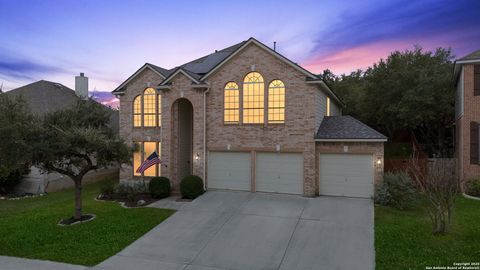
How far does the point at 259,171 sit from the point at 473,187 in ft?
36.0

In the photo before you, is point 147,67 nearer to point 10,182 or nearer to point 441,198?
point 10,182

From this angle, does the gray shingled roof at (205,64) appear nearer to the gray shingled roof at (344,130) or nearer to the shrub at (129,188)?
the gray shingled roof at (344,130)

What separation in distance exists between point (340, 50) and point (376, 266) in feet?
70.3

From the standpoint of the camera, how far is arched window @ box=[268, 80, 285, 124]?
1677 centimetres

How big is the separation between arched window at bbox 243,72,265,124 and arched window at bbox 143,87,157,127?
20.7 feet

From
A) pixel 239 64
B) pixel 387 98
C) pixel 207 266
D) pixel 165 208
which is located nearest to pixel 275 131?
pixel 239 64

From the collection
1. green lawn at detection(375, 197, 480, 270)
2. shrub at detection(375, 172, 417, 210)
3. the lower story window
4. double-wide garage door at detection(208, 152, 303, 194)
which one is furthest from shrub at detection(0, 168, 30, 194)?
green lawn at detection(375, 197, 480, 270)

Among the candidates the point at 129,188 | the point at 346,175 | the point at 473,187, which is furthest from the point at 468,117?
the point at 129,188

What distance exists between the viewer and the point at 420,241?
9688mm

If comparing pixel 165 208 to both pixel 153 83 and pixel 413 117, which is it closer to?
pixel 153 83

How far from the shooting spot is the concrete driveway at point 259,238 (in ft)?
29.8

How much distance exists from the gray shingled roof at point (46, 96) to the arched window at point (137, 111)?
9324 millimetres

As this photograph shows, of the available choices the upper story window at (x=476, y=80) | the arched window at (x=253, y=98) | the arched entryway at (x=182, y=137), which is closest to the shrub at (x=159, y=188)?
the arched entryway at (x=182, y=137)

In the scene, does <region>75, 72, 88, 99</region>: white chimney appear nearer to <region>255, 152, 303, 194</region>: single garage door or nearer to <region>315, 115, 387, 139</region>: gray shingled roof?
<region>255, 152, 303, 194</region>: single garage door
